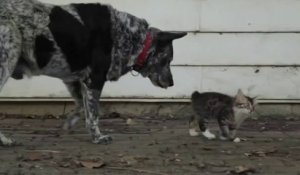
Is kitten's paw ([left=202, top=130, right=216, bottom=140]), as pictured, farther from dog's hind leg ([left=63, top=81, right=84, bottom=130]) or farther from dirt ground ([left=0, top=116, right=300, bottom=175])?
dog's hind leg ([left=63, top=81, right=84, bottom=130])

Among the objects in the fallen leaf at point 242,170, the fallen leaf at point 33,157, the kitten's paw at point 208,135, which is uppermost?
the fallen leaf at point 242,170

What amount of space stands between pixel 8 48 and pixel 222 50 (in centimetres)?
329

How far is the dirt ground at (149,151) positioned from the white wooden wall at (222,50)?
0.55m

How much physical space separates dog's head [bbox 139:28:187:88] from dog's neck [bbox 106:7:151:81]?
147mm

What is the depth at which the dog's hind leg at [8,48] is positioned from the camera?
643 cm

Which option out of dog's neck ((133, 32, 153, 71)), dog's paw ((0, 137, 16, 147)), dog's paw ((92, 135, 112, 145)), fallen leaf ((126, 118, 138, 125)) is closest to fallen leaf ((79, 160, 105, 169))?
dog's paw ((92, 135, 112, 145))

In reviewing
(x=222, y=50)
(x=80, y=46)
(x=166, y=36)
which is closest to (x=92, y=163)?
(x=80, y=46)

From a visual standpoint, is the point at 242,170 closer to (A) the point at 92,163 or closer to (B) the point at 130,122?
(A) the point at 92,163

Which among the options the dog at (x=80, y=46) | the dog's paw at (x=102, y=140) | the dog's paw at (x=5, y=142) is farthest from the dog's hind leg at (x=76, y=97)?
the dog's paw at (x=5, y=142)

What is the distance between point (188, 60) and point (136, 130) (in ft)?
4.50

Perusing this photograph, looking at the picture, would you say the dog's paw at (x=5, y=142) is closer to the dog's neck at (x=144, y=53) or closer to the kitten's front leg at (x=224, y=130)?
the dog's neck at (x=144, y=53)

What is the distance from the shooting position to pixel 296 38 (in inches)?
345

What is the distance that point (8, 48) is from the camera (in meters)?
6.44

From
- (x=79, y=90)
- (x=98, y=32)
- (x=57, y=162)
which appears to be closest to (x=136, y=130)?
(x=79, y=90)
